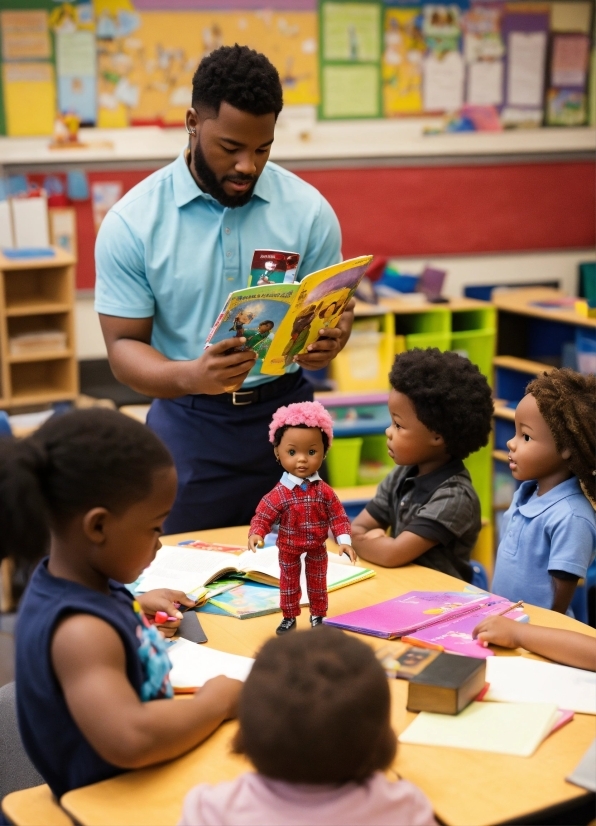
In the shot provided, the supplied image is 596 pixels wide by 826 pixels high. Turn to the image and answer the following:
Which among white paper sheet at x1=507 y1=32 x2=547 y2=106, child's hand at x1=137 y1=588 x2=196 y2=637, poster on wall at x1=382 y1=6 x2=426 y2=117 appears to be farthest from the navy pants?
white paper sheet at x1=507 y1=32 x2=547 y2=106

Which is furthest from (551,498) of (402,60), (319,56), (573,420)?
(402,60)

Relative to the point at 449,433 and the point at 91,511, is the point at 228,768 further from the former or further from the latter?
the point at 449,433

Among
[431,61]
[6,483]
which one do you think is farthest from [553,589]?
[431,61]

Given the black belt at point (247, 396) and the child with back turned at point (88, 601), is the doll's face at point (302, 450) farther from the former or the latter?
the black belt at point (247, 396)

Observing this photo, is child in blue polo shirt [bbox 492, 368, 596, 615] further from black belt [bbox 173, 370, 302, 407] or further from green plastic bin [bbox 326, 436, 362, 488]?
green plastic bin [bbox 326, 436, 362, 488]

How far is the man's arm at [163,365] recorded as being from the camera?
204 cm

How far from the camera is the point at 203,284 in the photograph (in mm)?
2371

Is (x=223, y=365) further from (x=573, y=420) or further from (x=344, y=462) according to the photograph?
(x=344, y=462)

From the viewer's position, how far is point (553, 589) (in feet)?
6.70

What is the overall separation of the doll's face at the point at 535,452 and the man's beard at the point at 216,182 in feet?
2.57

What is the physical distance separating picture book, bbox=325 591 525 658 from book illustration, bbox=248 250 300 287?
2.24 feet

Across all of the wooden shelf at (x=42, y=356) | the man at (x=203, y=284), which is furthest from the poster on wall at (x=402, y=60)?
the man at (x=203, y=284)

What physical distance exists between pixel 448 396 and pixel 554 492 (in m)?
0.30

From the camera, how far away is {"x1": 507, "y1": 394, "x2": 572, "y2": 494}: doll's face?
208cm
